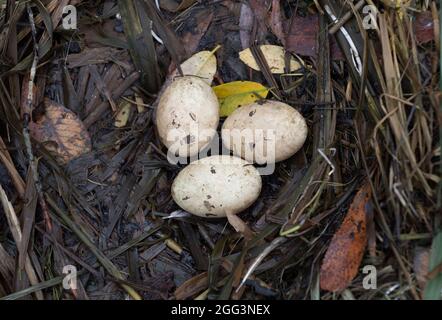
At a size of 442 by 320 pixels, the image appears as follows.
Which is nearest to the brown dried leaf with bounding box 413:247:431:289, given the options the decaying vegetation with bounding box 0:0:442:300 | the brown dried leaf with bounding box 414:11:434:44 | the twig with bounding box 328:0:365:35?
the decaying vegetation with bounding box 0:0:442:300

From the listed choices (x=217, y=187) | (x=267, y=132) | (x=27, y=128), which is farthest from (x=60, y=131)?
(x=267, y=132)

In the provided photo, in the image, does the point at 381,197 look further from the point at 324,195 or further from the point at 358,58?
the point at 358,58

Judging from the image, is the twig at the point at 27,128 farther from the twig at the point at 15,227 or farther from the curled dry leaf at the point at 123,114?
the curled dry leaf at the point at 123,114

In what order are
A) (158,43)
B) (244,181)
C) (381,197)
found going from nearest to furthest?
(381,197), (244,181), (158,43)

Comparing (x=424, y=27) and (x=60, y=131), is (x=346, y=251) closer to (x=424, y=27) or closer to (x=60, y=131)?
(x=424, y=27)

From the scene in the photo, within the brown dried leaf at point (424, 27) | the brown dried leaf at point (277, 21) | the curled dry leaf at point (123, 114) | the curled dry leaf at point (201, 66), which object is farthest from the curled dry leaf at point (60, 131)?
the brown dried leaf at point (424, 27)
